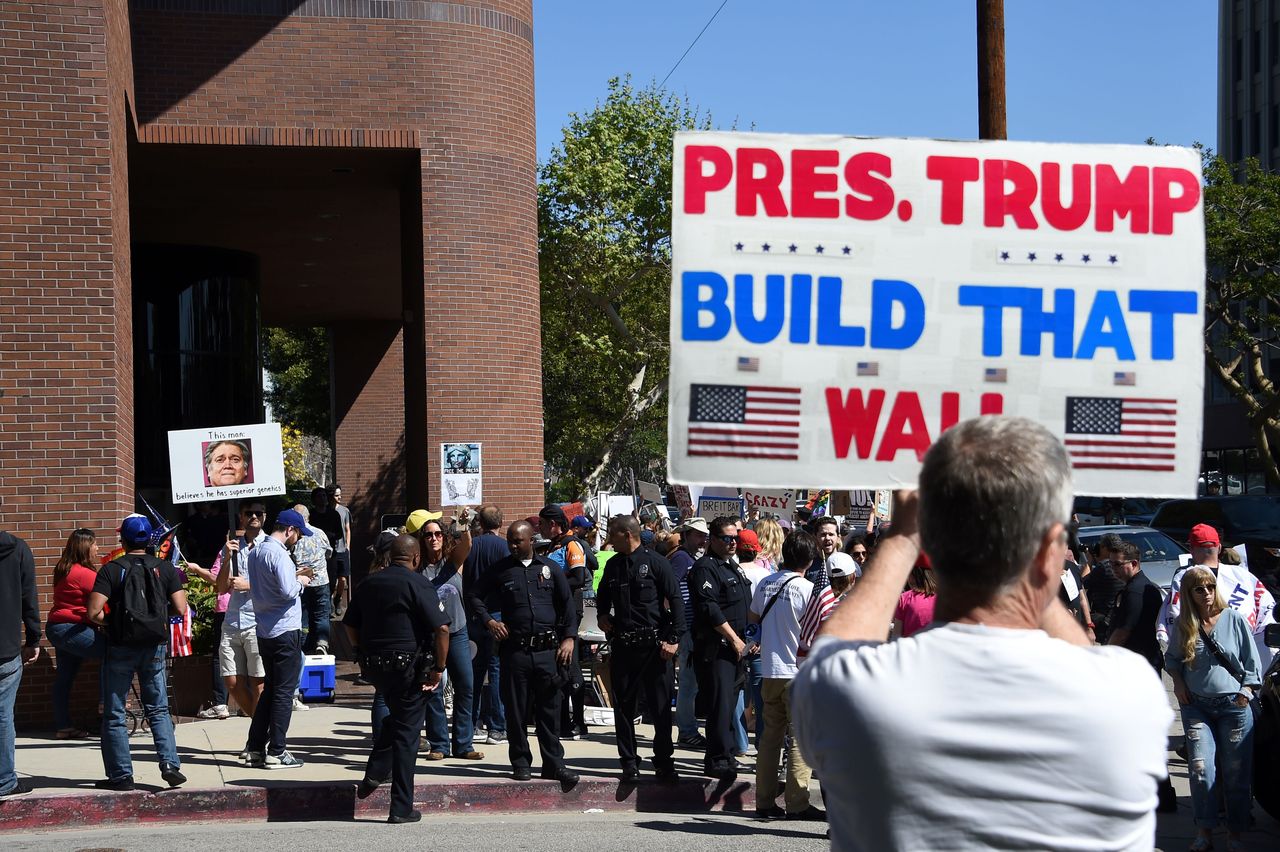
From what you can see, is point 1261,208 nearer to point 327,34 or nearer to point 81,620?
point 327,34

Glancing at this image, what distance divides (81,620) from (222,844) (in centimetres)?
327

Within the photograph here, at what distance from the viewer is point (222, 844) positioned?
8.70 m

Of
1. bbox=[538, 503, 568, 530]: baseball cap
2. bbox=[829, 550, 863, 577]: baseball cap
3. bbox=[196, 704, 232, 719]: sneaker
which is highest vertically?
bbox=[538, 503, 568, 530]: baseball cap

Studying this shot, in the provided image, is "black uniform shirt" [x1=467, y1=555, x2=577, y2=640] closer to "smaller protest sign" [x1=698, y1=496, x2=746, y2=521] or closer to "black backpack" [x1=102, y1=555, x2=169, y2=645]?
"black backpack" [x1=102, y1=555, x2=169, y2=645]

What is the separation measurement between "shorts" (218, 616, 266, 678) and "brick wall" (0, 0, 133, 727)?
1.41m

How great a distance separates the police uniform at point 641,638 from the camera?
32.4 feet

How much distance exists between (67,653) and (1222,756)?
8824mm

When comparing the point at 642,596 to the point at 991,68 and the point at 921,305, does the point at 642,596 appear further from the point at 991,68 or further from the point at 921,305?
the point at 921,305

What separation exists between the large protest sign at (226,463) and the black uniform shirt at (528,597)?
3524 millimetres

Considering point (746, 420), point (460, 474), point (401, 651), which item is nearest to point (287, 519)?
point (401, 651)

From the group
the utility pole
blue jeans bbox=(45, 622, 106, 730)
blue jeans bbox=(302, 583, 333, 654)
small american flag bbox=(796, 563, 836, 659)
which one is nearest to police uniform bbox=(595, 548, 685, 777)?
small american flag bbox=(796, 563, 836, 659)

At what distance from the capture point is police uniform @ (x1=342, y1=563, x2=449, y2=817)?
9117 millimetres

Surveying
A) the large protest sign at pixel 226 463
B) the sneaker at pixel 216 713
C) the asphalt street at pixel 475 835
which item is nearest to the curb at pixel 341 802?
the asphalt street at pixel 475 835

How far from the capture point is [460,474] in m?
16.5
